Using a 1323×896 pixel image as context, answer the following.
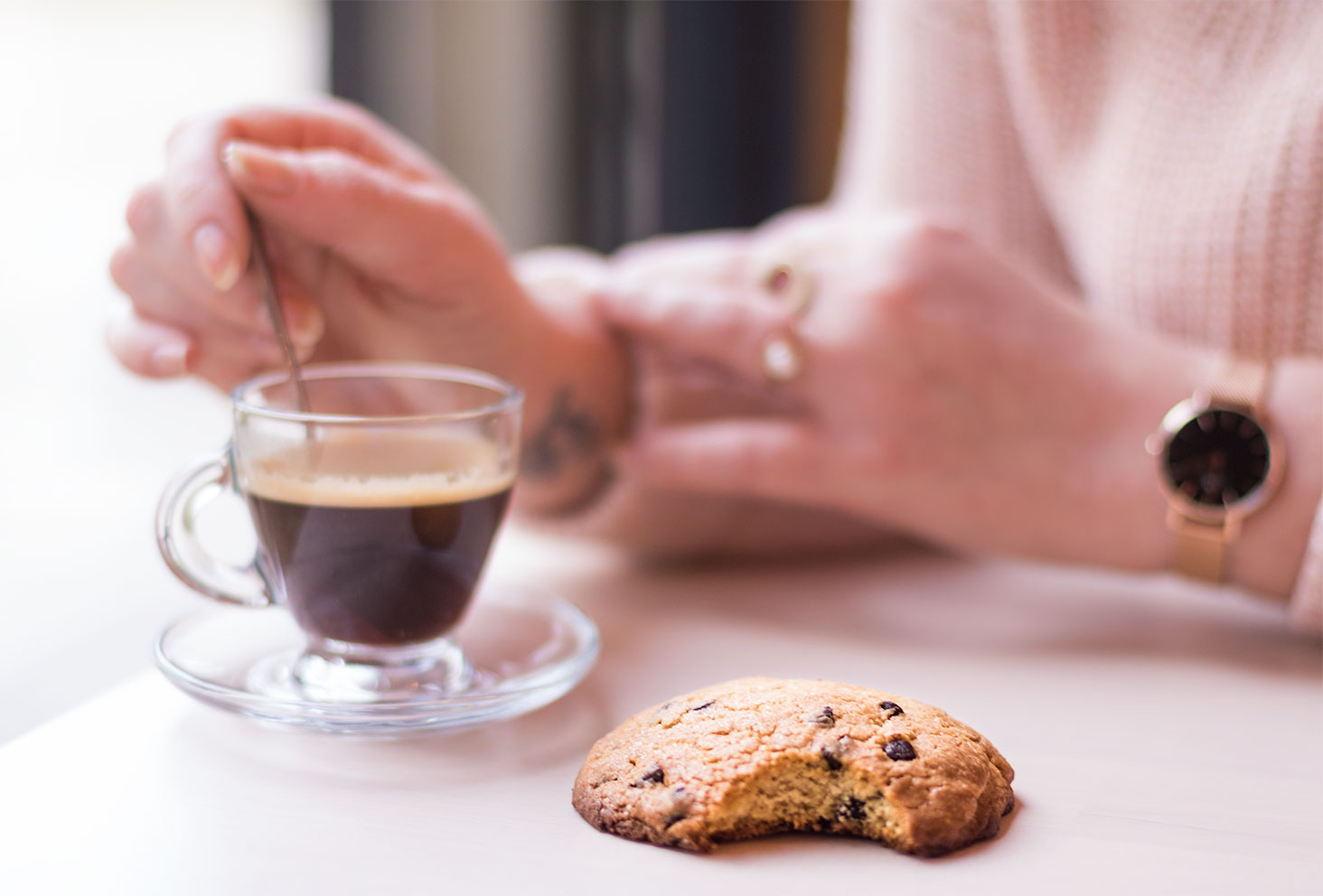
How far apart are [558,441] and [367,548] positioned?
31cm

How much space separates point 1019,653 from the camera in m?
0.73

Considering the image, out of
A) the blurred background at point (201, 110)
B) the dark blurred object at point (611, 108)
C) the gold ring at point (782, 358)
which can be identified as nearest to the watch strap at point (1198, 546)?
the gold ring at point (782, 358)

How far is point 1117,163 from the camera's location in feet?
2.84

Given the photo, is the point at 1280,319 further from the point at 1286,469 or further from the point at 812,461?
the point at 812,461

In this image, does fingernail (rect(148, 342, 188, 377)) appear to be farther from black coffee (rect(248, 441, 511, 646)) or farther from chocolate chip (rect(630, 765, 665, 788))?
chocolate chip (rect(630, 765, 665, 788))

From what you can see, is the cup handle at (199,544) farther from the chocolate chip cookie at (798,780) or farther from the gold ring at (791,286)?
the gold ring at (791,286)

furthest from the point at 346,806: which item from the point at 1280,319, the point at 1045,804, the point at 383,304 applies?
the point at 1280,319

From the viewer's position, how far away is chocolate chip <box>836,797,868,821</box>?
47 cm

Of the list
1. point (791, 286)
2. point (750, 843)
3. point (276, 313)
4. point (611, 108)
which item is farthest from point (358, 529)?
point (611, 108)

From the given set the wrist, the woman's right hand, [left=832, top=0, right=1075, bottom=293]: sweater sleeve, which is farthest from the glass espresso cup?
[left=832, top=0, right=1075, bottom=293]: sweater sleeve

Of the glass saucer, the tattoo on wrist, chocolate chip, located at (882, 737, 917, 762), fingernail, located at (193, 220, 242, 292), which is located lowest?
the glass saucer

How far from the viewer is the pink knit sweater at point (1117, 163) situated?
2.49ft

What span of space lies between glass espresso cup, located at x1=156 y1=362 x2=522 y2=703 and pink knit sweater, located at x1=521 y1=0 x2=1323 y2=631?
27 cm

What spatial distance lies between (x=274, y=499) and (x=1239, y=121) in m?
0.68
